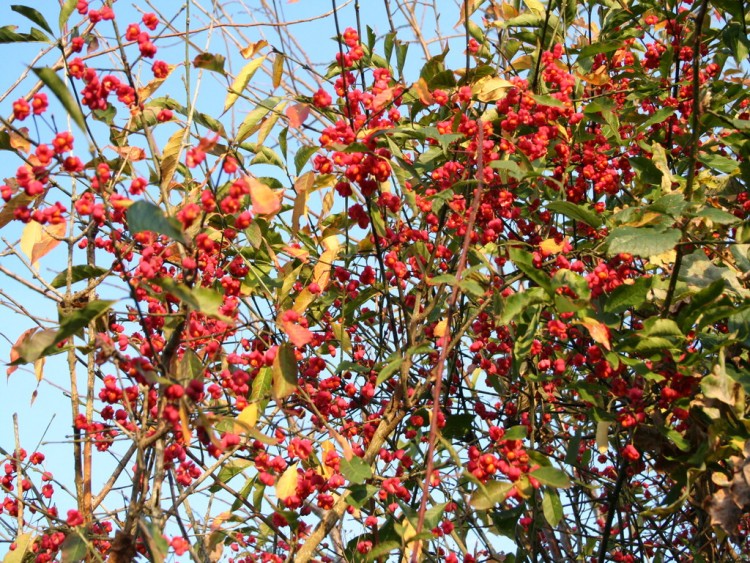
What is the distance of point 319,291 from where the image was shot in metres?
2.00

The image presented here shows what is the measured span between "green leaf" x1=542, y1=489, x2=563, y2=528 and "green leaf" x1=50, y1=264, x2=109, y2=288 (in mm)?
1182

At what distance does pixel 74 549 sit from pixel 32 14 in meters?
1.11

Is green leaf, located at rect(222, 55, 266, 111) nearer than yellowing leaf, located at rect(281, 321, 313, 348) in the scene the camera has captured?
No

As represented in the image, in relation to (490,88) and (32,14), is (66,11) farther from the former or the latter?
(490,88)

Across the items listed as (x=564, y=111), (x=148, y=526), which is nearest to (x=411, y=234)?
(x=564, y=111)

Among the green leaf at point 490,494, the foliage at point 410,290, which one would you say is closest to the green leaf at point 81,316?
the foliage at point 410,290

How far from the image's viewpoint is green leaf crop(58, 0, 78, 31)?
69.1 inches

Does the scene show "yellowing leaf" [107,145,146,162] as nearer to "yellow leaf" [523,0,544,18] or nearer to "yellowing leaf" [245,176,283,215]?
"yellowing leaf" [245,176,283,215]

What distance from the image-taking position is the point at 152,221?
4.13 ft

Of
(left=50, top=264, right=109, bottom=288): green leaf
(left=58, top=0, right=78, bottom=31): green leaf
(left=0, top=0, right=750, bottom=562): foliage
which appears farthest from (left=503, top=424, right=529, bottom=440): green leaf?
(left=58, top=0, right=78, bottom=31): green leaf

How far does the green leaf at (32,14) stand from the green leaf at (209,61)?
0.36 meters

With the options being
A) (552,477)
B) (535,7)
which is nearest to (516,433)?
(552,477)

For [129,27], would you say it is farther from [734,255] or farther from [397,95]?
[734,255]

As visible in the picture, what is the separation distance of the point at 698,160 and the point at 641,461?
0.85 meters
